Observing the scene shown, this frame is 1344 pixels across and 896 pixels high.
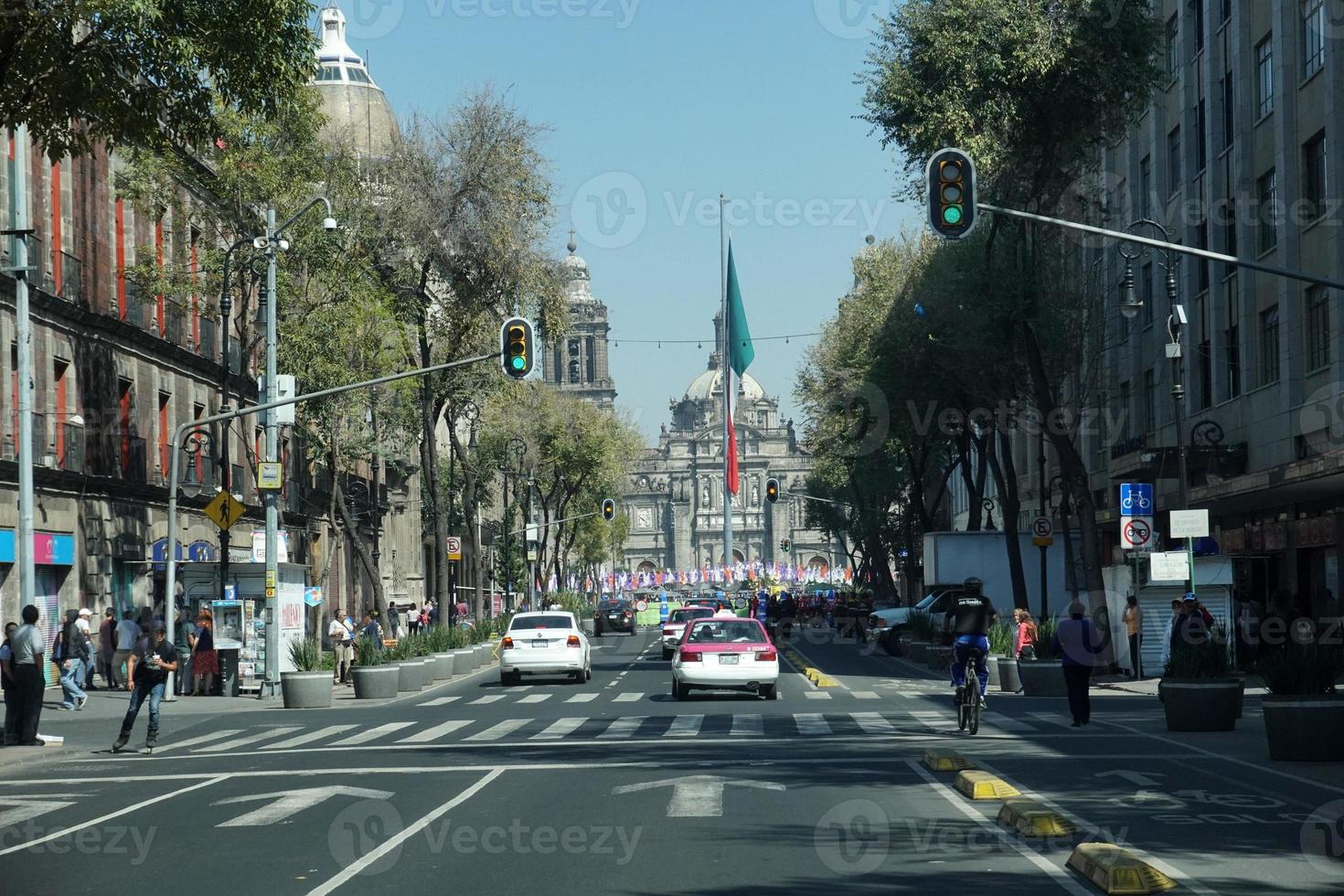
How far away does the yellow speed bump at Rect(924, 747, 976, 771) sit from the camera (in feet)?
54.3

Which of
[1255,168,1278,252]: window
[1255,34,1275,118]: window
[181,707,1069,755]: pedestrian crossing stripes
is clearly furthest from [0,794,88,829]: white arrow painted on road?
[1255,34,1275,118]: window

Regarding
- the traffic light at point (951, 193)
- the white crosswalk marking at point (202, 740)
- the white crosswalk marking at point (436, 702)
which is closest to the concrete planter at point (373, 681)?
the white crosswalk marking at point (436, 702)

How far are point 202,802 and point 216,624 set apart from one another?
21.6m

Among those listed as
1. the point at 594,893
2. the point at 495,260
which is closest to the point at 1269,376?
the point at 495,260

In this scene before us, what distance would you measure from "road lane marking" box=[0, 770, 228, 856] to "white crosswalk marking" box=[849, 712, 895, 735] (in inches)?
301

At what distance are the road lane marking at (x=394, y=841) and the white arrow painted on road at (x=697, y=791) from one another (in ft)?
4.49

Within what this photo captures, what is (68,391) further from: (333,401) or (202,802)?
(202,802)

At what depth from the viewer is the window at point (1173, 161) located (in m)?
46.2

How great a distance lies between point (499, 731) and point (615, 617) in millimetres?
56581

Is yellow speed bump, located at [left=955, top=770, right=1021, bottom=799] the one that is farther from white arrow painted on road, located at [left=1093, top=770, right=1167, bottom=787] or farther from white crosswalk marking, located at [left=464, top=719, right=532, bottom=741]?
white crosswalk marking, located at [left=464, top=719, right=532, bottom=741]

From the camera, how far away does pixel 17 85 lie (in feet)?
55.2

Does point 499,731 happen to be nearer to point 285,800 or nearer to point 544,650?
point 285,800

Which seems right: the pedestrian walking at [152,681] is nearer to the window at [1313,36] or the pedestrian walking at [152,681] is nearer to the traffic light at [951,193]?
the traffic light at [951,193]

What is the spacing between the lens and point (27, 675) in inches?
891
